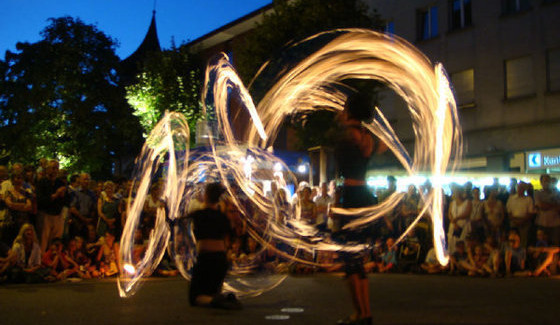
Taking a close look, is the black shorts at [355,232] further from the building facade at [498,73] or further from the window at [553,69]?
the window at [553,69]

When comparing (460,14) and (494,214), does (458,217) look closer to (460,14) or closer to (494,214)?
(494,214)

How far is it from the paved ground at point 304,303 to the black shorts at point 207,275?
0.75ft

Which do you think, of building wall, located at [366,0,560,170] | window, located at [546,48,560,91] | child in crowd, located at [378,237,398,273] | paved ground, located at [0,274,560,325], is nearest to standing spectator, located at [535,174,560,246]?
paved ground, located at [0,274,560,325]

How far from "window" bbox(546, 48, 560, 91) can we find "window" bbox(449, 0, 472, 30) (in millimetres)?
3724

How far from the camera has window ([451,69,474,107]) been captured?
20.8 meters

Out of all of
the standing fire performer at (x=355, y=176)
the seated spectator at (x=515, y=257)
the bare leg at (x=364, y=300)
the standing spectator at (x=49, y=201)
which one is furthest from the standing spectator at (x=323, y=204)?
the bare leg at (x=364, y=300)

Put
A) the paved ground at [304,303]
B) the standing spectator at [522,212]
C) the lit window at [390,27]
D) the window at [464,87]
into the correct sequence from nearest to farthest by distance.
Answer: the paved ground at [304,303] < the standing spectator at [522,212] < the window at [464,87] < the lit window at [390,27]

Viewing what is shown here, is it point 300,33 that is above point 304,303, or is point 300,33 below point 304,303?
above

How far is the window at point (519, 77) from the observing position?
→ 61.7 ft

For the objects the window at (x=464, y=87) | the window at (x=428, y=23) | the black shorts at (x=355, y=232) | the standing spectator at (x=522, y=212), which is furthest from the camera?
the window at (x=428, y=23)

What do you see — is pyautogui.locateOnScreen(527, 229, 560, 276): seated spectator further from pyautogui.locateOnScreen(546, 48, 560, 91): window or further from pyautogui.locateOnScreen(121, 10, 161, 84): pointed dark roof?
pyautogui.locateOnScreen(121, 10, 161, 84): pointed dark roof

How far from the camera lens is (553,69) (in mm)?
18141

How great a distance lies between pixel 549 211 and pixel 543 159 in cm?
801

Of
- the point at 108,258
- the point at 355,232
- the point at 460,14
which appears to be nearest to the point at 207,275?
the point at 355,232
